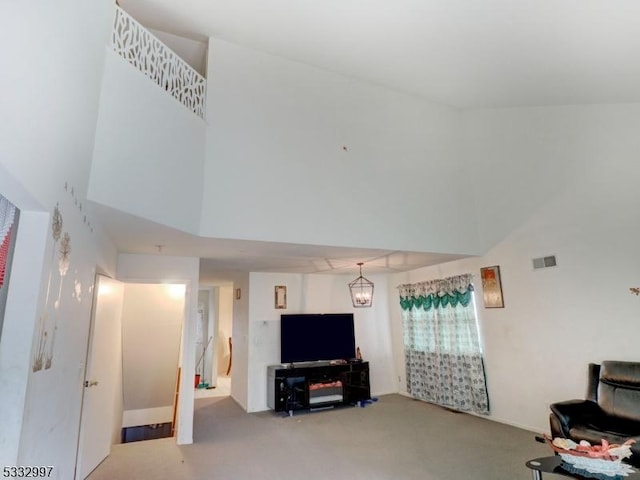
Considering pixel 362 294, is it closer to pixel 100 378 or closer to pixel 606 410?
pixel 606 410

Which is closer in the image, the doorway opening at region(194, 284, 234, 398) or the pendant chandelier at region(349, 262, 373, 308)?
the pendant chandelier at region(349, 262, 373, 308)

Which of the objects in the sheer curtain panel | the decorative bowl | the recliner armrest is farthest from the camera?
the sheer curtain panel

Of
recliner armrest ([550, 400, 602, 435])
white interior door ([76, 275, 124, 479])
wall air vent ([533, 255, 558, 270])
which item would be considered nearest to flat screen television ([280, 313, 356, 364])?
white interior door ([76, 275, 124, 479])

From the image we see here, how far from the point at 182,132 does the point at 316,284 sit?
4.27m

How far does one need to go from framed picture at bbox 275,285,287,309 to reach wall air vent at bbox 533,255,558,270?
4117mm

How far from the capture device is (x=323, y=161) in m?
4.39

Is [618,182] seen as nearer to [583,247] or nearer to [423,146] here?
[583,247]

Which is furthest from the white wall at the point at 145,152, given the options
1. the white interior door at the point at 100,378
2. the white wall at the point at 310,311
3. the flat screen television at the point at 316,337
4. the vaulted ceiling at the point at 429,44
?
the flat screen television at the point at 316,337

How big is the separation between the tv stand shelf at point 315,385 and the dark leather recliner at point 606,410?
3308 millimetres

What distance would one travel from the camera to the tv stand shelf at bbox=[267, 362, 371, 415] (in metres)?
5.82

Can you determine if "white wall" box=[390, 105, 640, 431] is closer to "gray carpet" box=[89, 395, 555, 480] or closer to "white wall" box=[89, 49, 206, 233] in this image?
"gray carpet" box=[89, 395, 555, 480]

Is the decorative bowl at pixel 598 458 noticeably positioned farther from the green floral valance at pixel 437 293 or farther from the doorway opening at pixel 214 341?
the doorway opening at pixel 214 341

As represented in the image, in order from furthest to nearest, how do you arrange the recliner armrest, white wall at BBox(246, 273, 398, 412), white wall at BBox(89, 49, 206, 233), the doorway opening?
1. the doorway opening
2. white wall at BBox(246, 273, 398, 412)
3. the recliner armrest
4. white wall at BBox(89, 49, 206, 233)

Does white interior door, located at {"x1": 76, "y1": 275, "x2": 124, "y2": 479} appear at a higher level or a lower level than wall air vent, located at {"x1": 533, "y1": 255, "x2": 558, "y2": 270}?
lower
